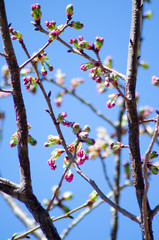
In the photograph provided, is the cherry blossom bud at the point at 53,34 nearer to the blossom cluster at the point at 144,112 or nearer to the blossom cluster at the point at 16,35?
the blossom cluster at the point at 16,35

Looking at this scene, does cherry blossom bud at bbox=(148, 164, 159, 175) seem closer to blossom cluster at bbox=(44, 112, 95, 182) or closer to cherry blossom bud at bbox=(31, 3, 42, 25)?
blossom cluster at bbox=(44, 112, 95, 182)

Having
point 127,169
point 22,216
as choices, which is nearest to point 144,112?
point 127,169

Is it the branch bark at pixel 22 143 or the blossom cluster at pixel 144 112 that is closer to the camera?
the branch bark at pixel 22 143

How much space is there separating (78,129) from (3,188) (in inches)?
20.0

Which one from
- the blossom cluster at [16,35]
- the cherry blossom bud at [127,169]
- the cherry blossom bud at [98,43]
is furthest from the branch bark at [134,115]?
the cherry blossom bud at [127,169]

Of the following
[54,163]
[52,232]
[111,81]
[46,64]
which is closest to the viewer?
[52,232]

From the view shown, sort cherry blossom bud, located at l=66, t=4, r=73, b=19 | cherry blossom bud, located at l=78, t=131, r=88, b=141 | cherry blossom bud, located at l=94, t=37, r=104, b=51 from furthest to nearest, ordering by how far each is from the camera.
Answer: cherry blossom bud, located at l=66, t=4, r=73, b=19
cherry blossom bud, located at l=94, t=37, r=104, b=51
cherry blossom bud, located at l=78, t=131, r=88, b=141

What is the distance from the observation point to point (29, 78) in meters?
→ 1.90

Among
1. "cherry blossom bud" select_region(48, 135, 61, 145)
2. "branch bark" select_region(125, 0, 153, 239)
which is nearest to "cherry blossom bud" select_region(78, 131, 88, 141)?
"cherry blossom bud" select_region(48, 135, 61, 145)

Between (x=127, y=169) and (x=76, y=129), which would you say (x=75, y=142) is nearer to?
(x=76, y=129)

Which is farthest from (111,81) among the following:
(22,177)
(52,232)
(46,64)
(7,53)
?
(52,232)

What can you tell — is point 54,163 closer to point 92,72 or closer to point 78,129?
point 78,129

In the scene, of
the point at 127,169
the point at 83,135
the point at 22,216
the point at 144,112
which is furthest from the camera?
the point at 144,112

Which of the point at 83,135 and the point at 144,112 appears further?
the point at 144,112
